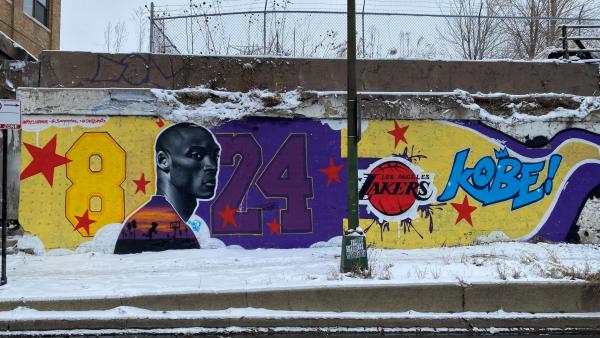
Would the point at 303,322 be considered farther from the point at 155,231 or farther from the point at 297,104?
the point at 297,104

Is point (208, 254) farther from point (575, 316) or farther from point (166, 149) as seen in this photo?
point (575, 316)

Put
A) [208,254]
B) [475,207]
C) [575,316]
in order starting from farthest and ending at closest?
[475,207]
[208,254]
[575,316]

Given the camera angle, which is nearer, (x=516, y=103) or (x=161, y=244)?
(x=161, y=244)

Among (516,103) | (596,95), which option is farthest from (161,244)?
(596,95)

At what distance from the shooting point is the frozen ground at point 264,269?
24.2 ft

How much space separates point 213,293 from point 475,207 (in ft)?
21.4

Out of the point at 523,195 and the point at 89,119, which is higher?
the point at 89,119

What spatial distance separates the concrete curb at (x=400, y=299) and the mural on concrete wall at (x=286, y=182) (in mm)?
3613

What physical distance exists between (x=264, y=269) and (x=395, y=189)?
3697 millimetres

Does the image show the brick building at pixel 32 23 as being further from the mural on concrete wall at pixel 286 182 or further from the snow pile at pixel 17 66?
the mural on concrete wall at pixel 286 182

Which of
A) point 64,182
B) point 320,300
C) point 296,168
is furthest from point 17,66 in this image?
point 320,300

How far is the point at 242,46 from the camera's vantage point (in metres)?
12.9

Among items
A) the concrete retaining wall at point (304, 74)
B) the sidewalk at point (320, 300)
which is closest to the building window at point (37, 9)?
the concrete retaining wall at point (304, 74)

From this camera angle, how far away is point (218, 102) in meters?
10.8
